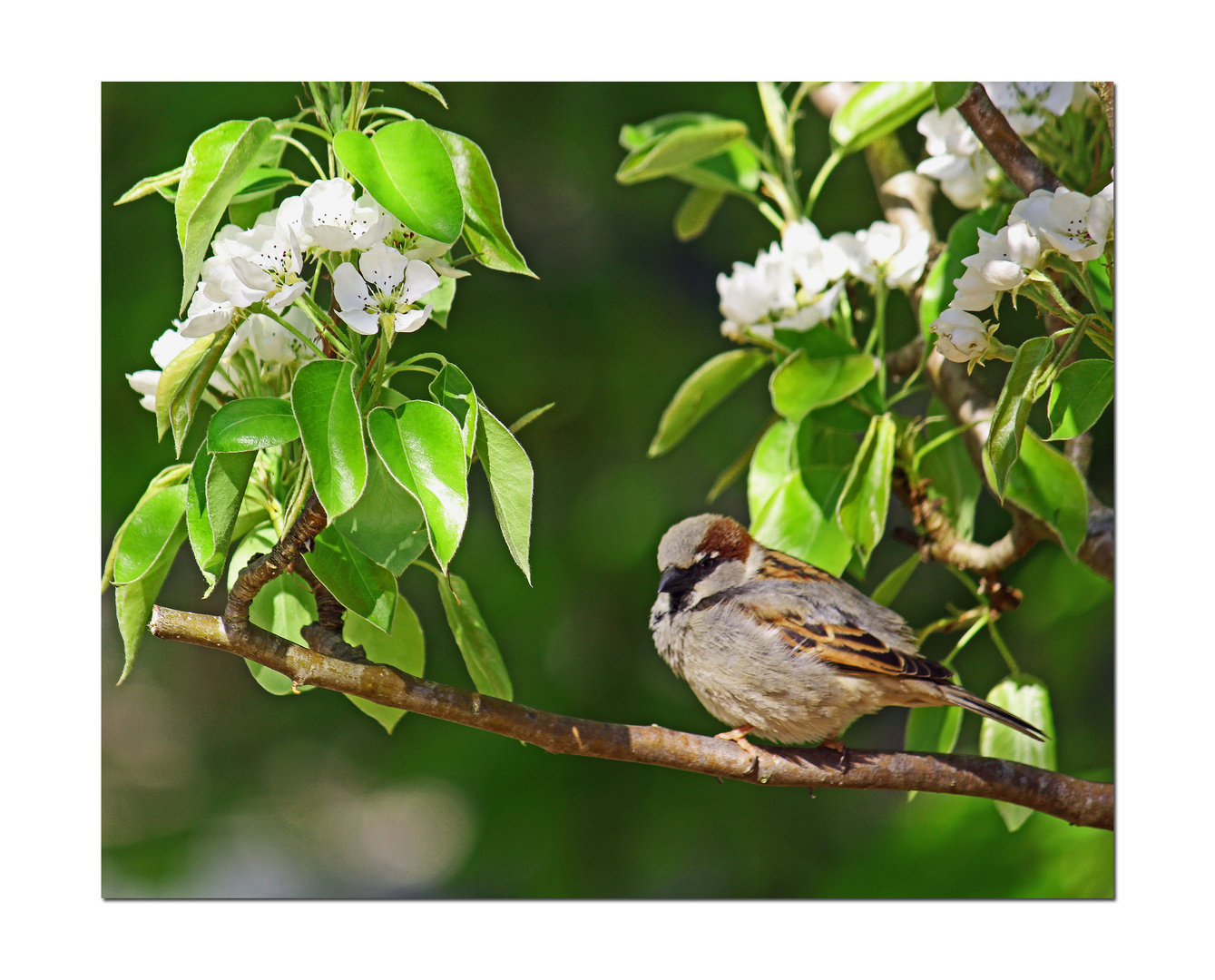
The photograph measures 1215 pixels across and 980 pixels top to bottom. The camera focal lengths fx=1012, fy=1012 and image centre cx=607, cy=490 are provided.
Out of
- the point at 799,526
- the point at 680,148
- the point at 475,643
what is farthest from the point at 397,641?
the point at 680,148

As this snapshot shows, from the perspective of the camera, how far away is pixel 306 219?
109 centimetres

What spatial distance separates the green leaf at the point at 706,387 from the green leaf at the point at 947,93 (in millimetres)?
436

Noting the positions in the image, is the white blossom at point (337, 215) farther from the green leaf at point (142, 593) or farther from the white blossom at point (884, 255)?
the white blossom at point (884, 255)

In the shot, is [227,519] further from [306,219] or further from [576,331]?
[576,331]

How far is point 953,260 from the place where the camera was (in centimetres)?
148

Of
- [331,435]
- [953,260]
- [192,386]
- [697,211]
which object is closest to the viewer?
[331,435]

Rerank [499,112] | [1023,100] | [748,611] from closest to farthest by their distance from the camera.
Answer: [748,611] → [1023,100] → [499,112]

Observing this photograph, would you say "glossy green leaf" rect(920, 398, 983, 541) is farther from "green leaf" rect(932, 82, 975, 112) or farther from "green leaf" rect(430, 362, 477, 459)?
"green leaf" rect(430, 362, 477, 459)

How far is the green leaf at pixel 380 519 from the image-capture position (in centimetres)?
115

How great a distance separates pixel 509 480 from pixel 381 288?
0.26m

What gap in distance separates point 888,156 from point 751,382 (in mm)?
465

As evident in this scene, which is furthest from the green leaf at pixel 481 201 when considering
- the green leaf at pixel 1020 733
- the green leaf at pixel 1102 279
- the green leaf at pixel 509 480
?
the green leaf at pixel 1020 733

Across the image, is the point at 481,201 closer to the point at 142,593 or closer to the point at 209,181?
the point at 209,181

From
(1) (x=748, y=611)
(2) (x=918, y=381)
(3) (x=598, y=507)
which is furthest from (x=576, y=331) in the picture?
(1) (x=748, y=611)
